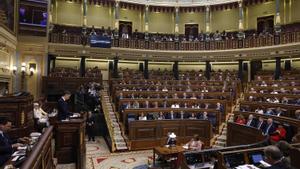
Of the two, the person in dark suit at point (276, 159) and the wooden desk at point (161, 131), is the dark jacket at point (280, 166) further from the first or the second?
the wooden desk at point (161, 131)

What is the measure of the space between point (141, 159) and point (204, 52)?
455 inches

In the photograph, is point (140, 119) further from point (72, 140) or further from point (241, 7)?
point (241, 7)

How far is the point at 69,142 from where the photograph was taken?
5.12 meters

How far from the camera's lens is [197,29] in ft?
71.3

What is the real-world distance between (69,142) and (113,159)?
3506mm

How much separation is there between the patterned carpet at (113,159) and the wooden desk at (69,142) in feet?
8.01

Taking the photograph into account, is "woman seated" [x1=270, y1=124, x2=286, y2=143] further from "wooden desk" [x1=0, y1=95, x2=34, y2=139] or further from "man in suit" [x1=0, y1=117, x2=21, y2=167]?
"wooden desk" [x1=0, y1=95, x2=34, y2=139]

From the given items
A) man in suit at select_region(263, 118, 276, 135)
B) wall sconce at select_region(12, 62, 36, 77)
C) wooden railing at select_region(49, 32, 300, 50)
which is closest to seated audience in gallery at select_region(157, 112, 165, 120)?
man in suit at select_region(263, 118, 276, 135)

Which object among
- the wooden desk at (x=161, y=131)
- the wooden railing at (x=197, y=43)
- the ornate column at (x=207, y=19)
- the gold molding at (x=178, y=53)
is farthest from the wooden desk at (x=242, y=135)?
the ornate column at (x=207, y=19)

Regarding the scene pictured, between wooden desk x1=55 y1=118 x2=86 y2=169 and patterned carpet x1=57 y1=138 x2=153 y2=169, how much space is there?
244 cm

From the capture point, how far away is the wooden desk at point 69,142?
5.02 m

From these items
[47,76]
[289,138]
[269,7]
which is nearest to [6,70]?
[47,76]

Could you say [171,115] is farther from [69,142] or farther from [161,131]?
[69,142]

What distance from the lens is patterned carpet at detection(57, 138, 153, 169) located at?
25.1ft
